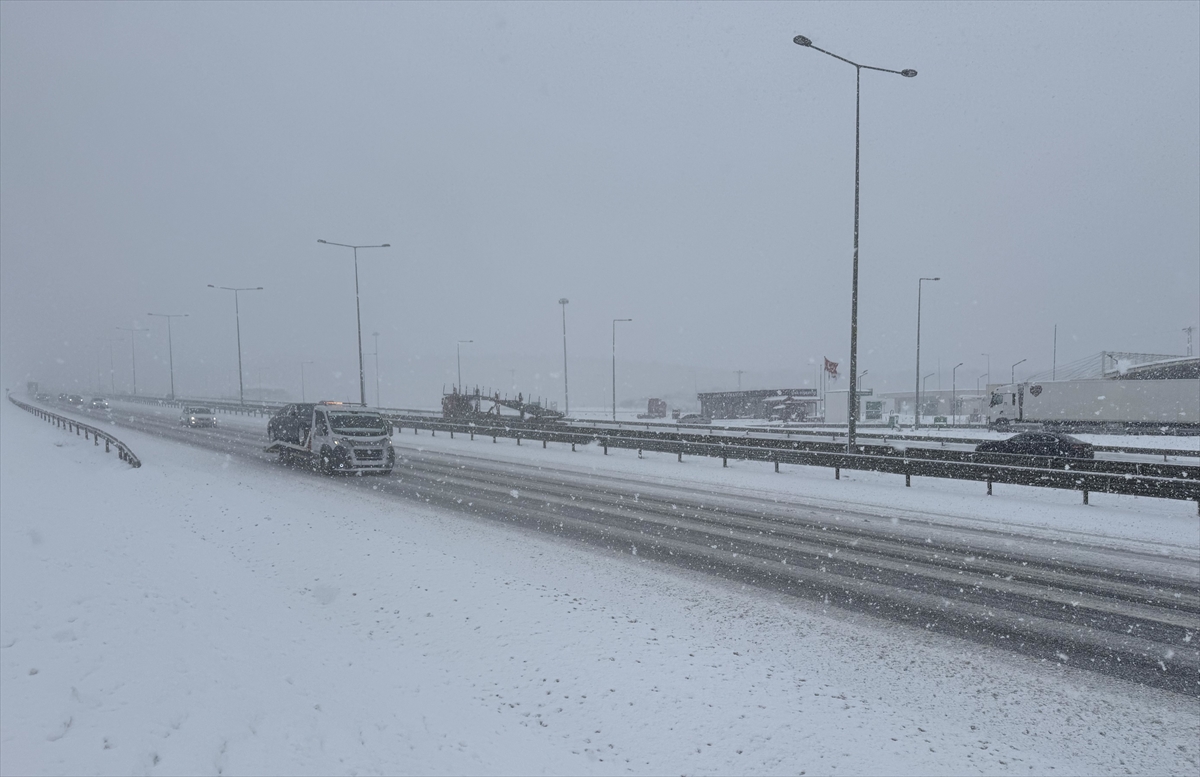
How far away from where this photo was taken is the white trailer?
37219 millimetres

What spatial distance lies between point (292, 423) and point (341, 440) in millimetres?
3420

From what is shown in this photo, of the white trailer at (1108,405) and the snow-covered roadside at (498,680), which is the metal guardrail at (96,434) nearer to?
the snow-covered roadside at (498,680)

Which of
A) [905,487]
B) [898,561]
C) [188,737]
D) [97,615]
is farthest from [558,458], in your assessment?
[188,737]

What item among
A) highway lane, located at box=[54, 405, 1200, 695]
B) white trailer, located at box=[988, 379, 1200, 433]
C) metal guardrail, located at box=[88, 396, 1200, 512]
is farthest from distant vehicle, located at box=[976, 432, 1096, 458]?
white trailer, located at box=[988, 379, 1200, 433]

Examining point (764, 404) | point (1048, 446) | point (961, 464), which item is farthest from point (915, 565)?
point (764, 404)

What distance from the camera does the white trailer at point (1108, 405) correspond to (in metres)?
37.2

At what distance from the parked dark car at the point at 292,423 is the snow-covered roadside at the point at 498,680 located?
10.2 m

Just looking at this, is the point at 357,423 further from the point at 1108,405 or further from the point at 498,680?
the point at 1108,405

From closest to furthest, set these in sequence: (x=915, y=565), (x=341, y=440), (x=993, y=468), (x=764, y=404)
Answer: (x=915, y=565)
(x=993, y=468)
(x=341, y=440)
(x=764, y=404)

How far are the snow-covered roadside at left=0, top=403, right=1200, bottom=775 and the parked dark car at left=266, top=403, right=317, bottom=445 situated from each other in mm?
10182

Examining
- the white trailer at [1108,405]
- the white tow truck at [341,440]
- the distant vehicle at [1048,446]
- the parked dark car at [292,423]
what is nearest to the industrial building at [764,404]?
the white trailer at [1108,405]

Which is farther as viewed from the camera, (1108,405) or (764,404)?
(764,404)

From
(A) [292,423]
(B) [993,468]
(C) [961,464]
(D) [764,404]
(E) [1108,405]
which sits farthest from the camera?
(D) [764,404]

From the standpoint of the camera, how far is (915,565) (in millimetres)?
8984
